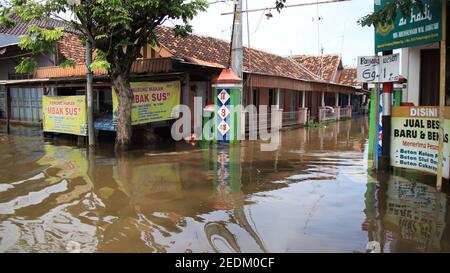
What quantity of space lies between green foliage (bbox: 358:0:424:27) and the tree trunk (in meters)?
7.48

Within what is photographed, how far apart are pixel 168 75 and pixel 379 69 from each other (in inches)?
317

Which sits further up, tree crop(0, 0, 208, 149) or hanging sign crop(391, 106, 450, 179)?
tree crop(0, 0, 208, 149)

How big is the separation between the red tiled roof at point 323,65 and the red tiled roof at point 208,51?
8834 mm

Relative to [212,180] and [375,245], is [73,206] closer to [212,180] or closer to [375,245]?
[212,180]

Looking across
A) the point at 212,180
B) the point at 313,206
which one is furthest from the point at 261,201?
the point at 212,180

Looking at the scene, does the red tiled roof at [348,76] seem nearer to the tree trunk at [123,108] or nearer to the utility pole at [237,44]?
the utility pole at [237,44]

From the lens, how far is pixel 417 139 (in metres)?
7.92

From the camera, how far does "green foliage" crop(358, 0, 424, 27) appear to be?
259 inches

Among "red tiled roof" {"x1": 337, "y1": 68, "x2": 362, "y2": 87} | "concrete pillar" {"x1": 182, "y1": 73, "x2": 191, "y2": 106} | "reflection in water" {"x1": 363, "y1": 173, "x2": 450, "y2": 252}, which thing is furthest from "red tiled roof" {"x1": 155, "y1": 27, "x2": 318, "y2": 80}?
"red tiled roof" {"x1": 337, "y1": 68, "x2": 362, "y2": 87}

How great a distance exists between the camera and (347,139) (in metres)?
16.4

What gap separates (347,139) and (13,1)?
506 inches

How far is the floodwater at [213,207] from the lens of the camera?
15.7 ft

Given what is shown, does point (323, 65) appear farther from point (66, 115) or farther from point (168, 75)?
point (66, 115)
